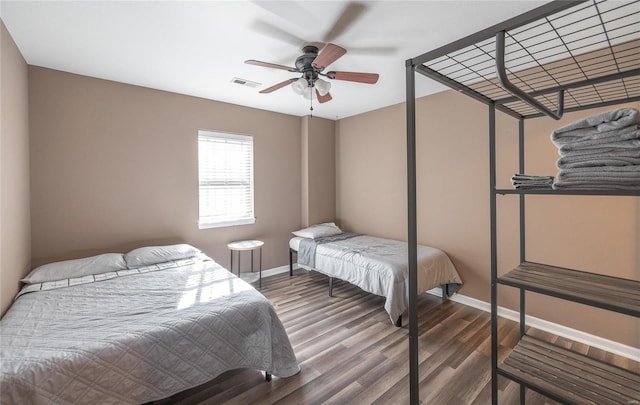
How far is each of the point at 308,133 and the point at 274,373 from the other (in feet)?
11.8

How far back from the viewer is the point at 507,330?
2703 mm

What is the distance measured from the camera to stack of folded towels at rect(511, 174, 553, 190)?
1.10 metres

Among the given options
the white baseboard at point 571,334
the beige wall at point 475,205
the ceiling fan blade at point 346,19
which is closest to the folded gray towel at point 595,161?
the ceiling fan blade at point 346,19

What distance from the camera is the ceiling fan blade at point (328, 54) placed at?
1907 millimetres

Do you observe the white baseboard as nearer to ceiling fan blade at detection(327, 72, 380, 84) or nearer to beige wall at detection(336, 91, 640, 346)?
beige wall at detection(336, 91, 640, 346)

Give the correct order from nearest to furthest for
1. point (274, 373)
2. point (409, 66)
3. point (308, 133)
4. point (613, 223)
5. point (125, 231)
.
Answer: point (409, 66) < point (274, 373) < point (613, 223) < point (125, 231) < point (308, 133)

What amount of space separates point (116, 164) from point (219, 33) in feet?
6.70

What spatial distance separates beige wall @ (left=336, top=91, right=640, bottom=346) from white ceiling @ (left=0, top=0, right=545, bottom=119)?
35.9 inches

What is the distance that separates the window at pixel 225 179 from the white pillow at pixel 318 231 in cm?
81

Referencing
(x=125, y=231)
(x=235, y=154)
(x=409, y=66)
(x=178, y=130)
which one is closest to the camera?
(x=409, y=66)

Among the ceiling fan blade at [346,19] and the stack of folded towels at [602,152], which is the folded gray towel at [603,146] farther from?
the ceiling fan blade at [346,19]

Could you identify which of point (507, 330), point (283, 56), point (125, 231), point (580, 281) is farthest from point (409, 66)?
point (125, 231)

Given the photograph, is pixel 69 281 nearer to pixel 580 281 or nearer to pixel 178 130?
pixel 178 130

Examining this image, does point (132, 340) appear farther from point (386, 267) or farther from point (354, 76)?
point (354, 76)
